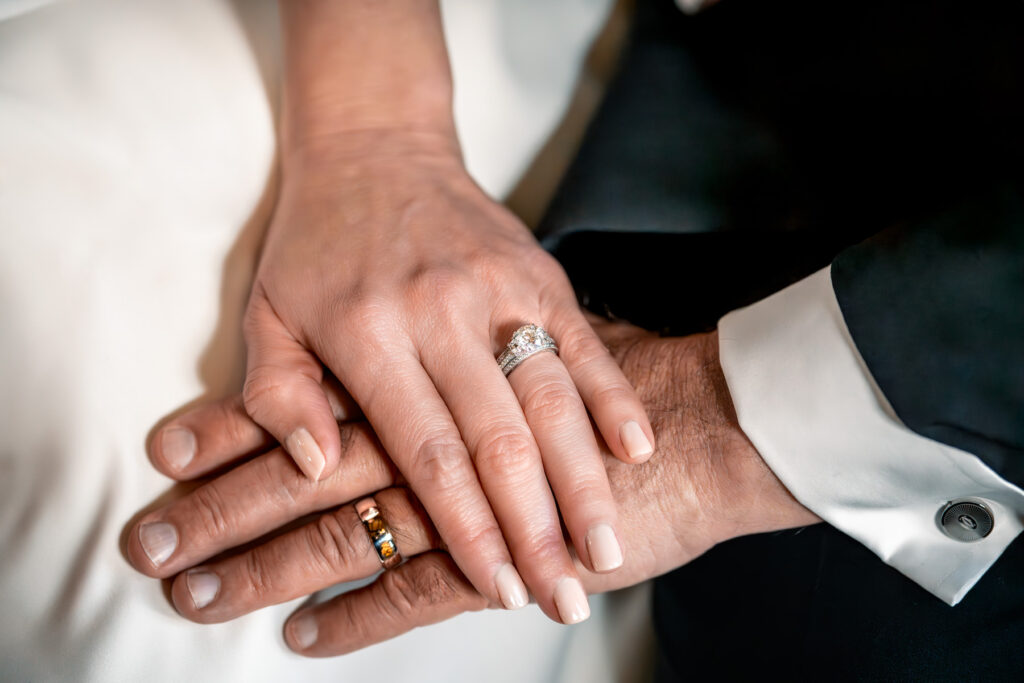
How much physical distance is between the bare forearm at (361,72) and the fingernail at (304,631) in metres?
0.55

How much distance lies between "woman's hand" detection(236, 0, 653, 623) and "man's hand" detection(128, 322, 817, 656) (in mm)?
42

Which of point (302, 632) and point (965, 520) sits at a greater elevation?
point (965, 520)

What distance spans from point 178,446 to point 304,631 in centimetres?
23

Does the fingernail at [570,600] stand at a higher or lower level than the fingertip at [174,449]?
lower

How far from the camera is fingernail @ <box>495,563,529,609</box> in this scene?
2.16 feet

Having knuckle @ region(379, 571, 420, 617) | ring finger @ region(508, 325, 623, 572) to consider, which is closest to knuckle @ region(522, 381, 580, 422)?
ring finger @ region(508, 325, 623, 572)

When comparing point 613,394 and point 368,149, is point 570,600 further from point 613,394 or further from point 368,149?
point 368,149

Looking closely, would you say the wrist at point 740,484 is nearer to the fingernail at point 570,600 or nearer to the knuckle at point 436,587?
the fingernail at point 570,600

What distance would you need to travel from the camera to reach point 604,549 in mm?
648

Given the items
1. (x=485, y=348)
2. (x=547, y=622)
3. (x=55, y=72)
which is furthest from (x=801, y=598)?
(x=55, y=72)

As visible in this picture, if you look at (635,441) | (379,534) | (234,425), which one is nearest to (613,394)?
(635,441)

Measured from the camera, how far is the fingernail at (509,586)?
2.16ft

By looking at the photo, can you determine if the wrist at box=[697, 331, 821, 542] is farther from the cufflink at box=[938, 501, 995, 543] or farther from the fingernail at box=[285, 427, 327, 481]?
the fingernail at box=[285, 427, 327, 481]

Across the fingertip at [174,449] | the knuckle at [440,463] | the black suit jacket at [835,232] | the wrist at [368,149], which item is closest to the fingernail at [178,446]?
the fingertip at [174,449]
